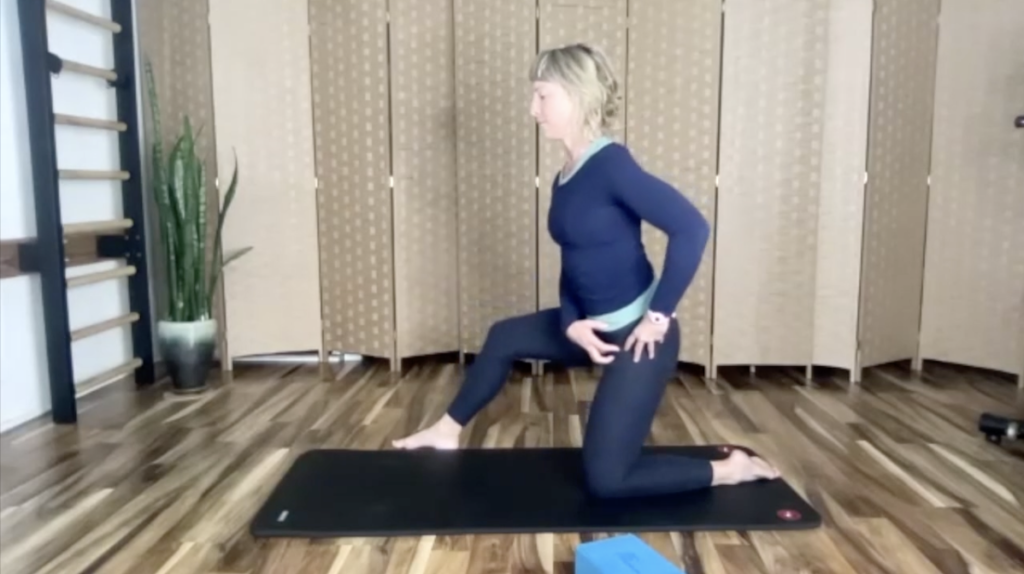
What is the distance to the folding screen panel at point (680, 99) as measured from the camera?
3518 millimetres

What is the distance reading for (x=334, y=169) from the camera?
147 inches

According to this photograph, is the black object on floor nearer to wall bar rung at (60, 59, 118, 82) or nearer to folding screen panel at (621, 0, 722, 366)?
folding screen panel at (621, 0, 722, 366)

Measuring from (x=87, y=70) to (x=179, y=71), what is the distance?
0.53 meters

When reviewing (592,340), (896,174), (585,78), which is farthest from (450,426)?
(896,174)

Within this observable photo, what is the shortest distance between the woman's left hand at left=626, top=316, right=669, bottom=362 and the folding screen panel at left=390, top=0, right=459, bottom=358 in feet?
6.10

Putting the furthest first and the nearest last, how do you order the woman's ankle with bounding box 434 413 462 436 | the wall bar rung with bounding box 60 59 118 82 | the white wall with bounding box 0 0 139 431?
1. the wall bar rung with bounding box 60 59 118 82
2. the white wall with bounding box 0 0 139 431
3. the woman's ankle with bounding box 434 413 462 436

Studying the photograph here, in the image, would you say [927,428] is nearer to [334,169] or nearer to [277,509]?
[277,509]

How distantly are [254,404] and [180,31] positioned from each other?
1615 millimetres

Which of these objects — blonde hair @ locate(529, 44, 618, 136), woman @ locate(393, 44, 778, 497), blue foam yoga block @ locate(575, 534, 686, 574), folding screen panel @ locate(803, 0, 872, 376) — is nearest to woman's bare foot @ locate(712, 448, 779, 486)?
woman @ locate(393, 44, 778, 497)

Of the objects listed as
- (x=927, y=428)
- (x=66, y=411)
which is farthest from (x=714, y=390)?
(x=66, y=411)

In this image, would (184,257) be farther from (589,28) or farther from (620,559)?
(620,559)

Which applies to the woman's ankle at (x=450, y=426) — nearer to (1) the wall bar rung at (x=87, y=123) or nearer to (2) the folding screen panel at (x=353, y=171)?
(2) the folding screen panel at (x=353, y=171)

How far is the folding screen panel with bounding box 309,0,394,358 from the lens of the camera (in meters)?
3.65

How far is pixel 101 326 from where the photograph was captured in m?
3.20
